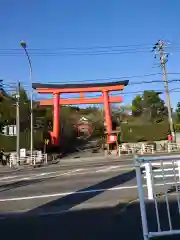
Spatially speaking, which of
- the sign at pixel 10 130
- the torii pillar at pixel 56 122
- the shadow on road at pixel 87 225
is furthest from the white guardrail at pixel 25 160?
the shadow on road at pixel 87 225

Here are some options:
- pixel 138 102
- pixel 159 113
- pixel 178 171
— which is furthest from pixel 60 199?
pixel 138 102

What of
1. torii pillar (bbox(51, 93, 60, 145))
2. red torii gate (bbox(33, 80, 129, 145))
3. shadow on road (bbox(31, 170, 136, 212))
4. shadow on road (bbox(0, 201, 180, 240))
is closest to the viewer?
shadow on road (bbox(0, 201, 180, 240))

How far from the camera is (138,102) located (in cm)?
8725

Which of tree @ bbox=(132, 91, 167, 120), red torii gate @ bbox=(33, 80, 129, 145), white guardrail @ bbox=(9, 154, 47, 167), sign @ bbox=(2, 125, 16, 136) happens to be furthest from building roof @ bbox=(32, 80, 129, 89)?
tree @ bbox=(132, 91, 167, 120)

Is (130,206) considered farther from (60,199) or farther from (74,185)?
(74,185)

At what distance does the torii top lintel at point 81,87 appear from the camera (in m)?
41.2

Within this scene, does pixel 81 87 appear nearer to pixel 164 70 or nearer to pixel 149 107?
pixel 164 70

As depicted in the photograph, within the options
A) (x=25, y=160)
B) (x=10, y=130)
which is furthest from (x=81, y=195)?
(x=10, y=130)

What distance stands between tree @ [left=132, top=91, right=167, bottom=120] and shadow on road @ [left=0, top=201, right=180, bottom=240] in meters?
67.4

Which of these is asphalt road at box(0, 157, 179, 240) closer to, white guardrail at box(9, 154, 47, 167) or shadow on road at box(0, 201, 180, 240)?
shadow on road at box(0, 201, 180, 240)

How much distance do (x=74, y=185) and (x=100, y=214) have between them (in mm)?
5740

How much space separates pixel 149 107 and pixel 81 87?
42253 millimetres

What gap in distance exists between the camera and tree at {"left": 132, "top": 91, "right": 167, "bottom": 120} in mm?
77975

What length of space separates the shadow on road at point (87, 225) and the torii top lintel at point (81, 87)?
33798mm
